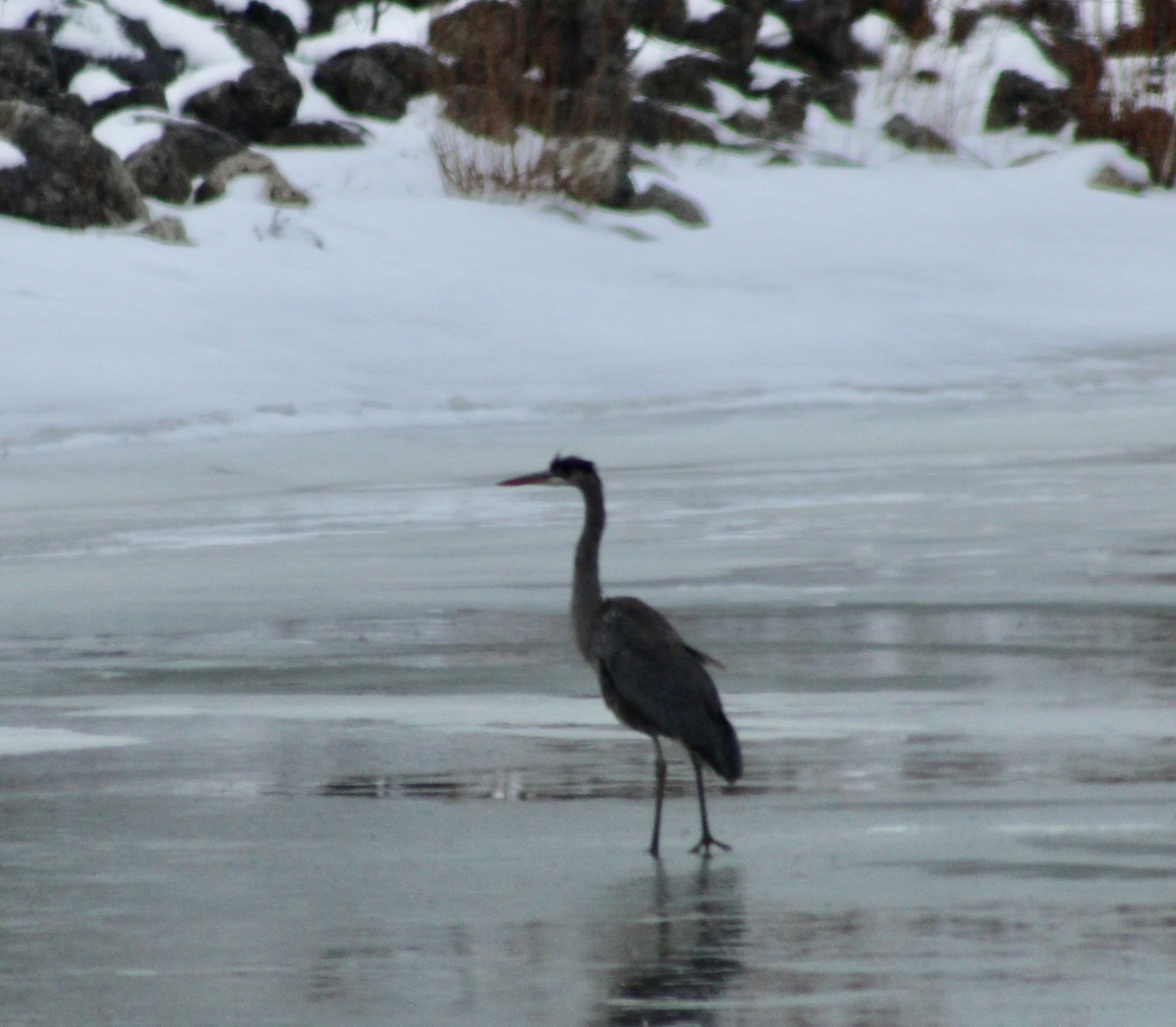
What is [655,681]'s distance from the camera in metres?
6.43

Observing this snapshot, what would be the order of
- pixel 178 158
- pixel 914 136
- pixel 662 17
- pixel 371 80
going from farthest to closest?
pixel 662 17, pixel 914 136, pixel 371 80, pixel 178 158

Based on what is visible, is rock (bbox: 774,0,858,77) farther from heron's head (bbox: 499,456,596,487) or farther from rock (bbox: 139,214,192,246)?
heron's head (bbox: 499,456,596,487)

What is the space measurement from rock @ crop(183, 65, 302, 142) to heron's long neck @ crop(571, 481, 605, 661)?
21.7m

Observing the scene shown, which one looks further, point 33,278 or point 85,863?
point 33,278

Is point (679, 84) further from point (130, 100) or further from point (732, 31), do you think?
point (130, 100)

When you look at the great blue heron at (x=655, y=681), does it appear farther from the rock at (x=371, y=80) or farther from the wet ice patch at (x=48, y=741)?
the rock at (x=371, y=80)

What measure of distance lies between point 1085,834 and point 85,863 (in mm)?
2208

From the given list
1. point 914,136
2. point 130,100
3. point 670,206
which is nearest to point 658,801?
point 670,206

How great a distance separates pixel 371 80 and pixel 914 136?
22.8ft

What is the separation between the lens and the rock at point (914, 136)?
33.1 meters

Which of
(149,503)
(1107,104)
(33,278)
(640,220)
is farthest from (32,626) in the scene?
(1107,104)

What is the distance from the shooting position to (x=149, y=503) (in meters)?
14.0

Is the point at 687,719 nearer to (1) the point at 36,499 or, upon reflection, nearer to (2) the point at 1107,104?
(1) the point at 36,499

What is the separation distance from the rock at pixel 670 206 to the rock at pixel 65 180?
5624mm
